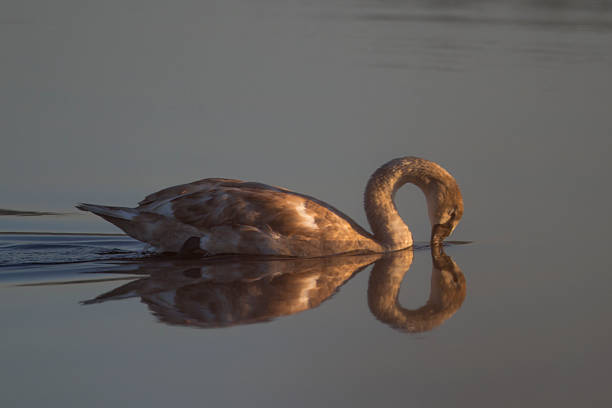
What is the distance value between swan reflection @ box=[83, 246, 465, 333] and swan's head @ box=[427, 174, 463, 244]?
Answer: 0.38 meters

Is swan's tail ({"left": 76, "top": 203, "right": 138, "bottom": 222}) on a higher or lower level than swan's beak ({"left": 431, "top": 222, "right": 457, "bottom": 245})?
higher

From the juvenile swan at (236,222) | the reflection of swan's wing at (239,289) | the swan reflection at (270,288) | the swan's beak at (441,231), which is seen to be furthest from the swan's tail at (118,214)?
the swan's beak at (441,231)

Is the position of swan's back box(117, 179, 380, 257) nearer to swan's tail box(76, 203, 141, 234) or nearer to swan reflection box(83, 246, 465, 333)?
swan's tail box(76, 203, 141, 234)

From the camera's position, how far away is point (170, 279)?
8422mm

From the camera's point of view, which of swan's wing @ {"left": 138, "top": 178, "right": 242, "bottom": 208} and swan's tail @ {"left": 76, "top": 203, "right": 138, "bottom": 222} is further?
swan's wing @ {"left": 138, "top": 178, "right": 242, "bottom": 208}

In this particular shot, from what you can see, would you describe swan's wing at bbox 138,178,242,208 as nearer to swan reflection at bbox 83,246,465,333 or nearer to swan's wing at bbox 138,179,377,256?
swan's wing at bbox 138,179,377,256

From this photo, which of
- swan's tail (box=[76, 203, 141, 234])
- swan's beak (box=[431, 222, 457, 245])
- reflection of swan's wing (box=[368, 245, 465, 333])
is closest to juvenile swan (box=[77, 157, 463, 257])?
swan's tail (box=[76, 203, 141, 234])

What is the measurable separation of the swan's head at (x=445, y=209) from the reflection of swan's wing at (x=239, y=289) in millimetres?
955

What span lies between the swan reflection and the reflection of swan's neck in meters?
0.22

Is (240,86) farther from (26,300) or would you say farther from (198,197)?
(26,300)

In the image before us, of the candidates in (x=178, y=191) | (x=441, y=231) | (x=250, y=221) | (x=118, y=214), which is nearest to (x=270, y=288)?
(x=250, y=221)

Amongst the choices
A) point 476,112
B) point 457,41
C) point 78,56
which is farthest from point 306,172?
point 457,41

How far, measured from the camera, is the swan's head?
10070 mm

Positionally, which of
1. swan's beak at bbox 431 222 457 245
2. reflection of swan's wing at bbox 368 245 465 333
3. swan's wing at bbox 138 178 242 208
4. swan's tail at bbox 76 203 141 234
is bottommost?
reflection of swan's wing at bbox 368 245 465 333
